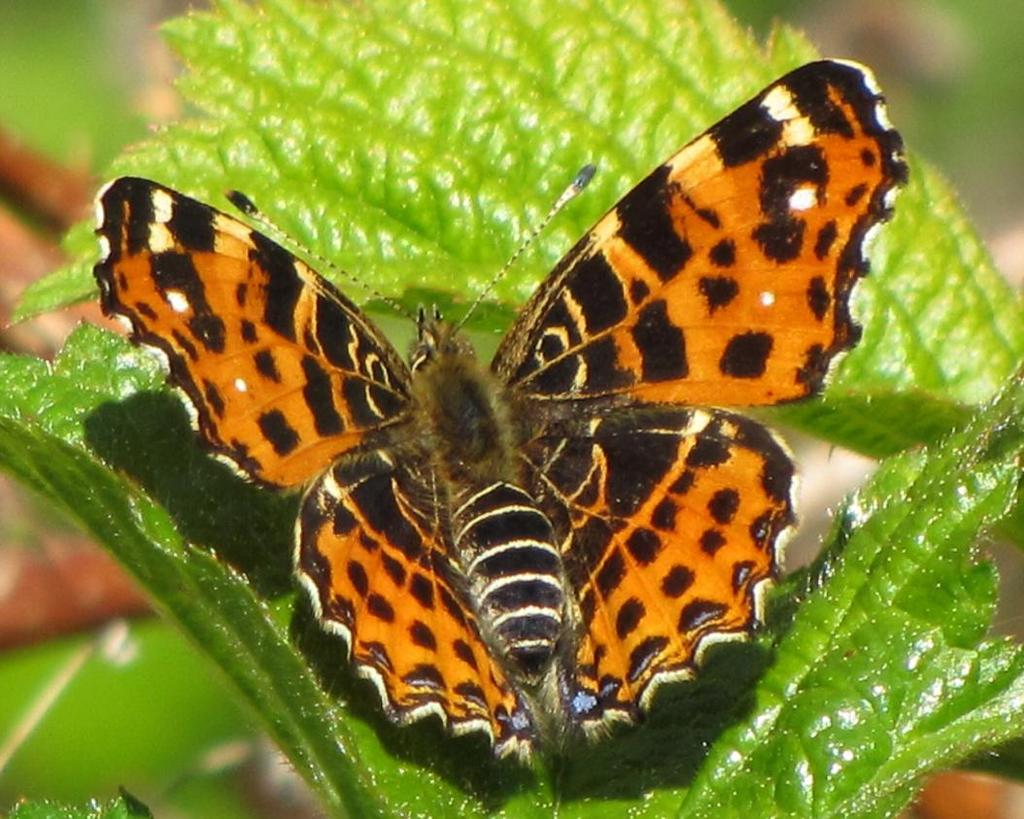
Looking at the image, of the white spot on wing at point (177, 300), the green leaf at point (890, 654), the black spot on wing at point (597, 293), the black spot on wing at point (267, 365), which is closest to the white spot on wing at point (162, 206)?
the white spot on wing at point (177, 300)

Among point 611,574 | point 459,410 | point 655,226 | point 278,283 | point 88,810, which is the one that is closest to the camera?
point 88,810

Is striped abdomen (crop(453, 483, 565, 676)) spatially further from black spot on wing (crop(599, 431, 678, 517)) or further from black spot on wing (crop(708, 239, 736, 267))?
black spot on wing (crop(708, 239, 736, 267))

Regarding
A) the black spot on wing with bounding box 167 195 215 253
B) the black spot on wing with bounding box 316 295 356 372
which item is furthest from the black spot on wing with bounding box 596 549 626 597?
the black spot on wing with bounding box 167 195 215 253

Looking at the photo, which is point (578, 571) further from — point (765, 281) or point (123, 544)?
point (123, 544)

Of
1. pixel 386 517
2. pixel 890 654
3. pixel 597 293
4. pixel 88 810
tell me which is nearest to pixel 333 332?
pixel 386 517

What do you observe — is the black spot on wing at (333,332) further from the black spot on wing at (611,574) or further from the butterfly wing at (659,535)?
the black spot on wing at (611,574)

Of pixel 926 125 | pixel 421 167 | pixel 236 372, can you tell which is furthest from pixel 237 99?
pixel 926 125

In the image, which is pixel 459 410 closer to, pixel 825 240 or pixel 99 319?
pixel 825 240
